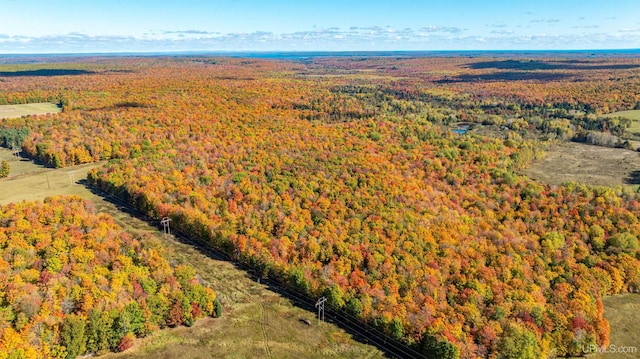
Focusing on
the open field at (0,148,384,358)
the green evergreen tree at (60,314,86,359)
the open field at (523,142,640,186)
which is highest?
the open field at (523,142,640,186)

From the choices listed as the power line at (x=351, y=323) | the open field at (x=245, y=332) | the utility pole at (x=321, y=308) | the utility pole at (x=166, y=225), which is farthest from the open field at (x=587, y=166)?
the utility pole at (x=166, y=225)

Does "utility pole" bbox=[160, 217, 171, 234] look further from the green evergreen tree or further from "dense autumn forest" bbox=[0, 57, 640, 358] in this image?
the green evergreen tree

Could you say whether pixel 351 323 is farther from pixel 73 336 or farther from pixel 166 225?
pixel 166 225

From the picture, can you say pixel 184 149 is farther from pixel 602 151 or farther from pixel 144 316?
pixel 602 151

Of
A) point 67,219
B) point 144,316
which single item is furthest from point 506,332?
point 67,219

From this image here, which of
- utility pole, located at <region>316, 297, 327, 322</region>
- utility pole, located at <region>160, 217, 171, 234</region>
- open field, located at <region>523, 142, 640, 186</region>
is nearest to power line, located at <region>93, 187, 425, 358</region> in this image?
utility pole, located at <region>316, 297, 327, 322</region>
